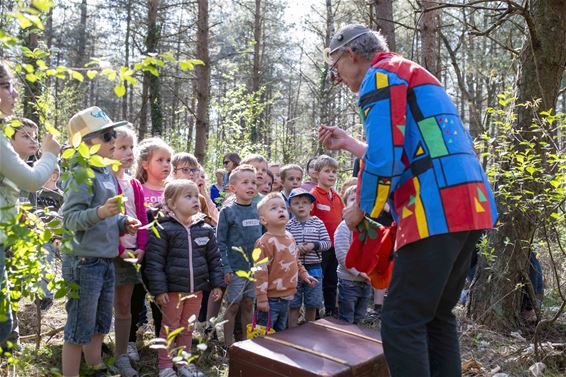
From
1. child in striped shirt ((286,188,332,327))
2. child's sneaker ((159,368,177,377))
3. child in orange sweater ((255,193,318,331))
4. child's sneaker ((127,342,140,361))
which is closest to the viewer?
child's sneaker ((159,368,177,377))

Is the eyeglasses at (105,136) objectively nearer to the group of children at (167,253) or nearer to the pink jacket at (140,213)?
the group of children at (167,253)

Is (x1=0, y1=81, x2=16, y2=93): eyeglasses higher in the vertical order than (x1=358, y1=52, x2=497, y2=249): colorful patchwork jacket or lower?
higher

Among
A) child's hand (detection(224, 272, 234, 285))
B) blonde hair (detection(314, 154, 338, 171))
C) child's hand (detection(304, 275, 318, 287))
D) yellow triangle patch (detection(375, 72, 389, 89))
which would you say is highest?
yellow triangle patch (detection(375, 72, 389, 89))

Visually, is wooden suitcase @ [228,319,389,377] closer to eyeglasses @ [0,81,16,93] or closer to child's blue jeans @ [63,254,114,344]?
child's blue jeans @ [63,254,114,344]

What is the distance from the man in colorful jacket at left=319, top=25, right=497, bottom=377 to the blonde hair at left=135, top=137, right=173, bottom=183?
242 cm

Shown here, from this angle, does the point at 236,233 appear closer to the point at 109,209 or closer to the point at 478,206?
the point at 109,209

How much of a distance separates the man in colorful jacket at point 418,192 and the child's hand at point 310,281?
2.41 m

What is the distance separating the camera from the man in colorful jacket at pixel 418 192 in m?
2.13

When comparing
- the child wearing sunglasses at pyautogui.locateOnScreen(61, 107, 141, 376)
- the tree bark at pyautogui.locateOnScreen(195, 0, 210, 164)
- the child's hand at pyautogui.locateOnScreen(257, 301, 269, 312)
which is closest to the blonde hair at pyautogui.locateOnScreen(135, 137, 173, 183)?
the child wearing sunglasses at pyautogui.locateOnScreen(61, 107, 141, 376)

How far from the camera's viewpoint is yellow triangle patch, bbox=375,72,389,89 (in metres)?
2.22

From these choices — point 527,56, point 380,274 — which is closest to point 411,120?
point 380,274

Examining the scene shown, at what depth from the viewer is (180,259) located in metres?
3.76

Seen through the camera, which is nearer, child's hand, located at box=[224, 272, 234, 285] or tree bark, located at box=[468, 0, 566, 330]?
child's hand, located at box=[224, 272, 234, 285]

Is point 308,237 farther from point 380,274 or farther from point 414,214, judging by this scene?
point 414,214
